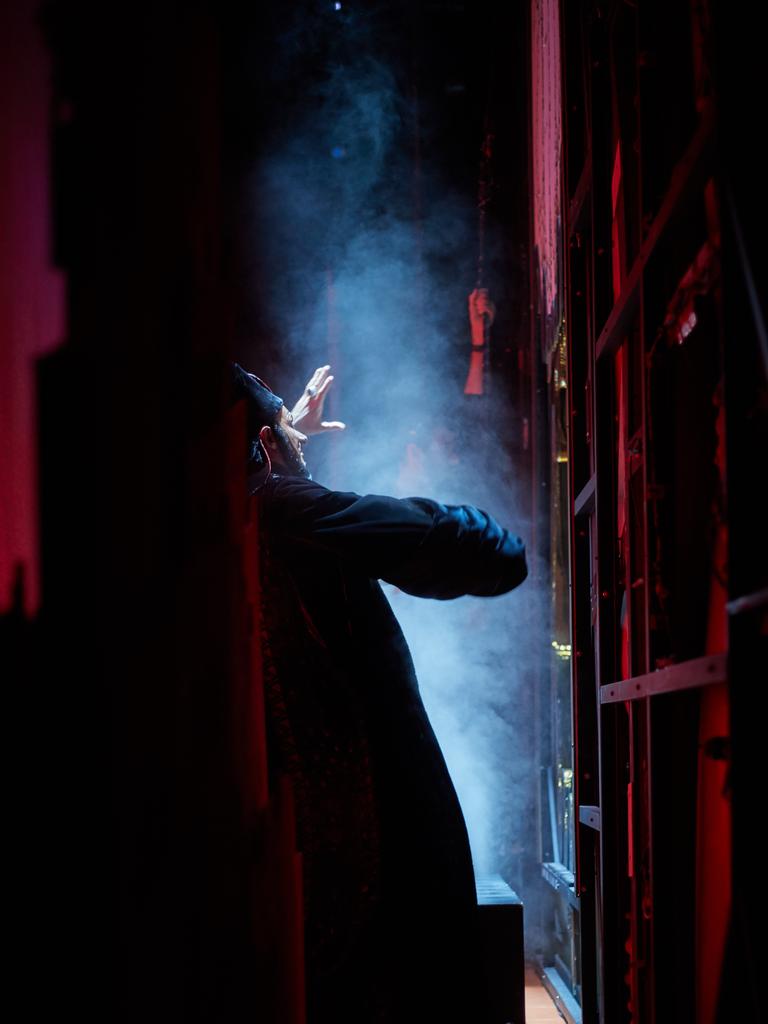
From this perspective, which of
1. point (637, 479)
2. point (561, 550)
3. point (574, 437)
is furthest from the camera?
point (561, 550)

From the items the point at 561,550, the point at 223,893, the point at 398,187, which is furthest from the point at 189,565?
the point at 398,187

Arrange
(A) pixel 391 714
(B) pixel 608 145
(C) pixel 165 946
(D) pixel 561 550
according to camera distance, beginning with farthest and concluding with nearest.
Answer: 1. (D) pixel 561 550
2. (B) pixel 608 145
3. (A) pixel 391 714
4. (C) pixel 165 946

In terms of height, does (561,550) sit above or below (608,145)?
below

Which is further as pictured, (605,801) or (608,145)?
(608,145)

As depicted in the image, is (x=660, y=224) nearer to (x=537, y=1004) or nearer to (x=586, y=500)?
(x=586, y=500)

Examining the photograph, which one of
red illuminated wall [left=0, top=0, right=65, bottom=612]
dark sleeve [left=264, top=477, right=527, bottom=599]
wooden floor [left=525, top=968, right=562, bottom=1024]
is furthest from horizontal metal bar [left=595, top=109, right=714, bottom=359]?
wooden floor [left=525, top=968, right=562, bottom=1024]

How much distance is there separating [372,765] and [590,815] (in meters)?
0.96

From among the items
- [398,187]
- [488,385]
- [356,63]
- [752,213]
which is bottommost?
[752,213]

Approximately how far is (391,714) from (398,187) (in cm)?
372

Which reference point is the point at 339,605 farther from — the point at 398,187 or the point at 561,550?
the point at 398,187

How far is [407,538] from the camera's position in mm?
1990

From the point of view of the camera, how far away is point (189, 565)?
3.92 feet

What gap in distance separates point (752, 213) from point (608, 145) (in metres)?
1.54

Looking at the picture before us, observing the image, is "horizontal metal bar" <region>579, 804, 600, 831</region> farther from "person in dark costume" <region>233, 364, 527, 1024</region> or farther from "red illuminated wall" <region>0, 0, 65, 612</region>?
"red illuminated wall" <region>0, 0, 65, 612</region>
